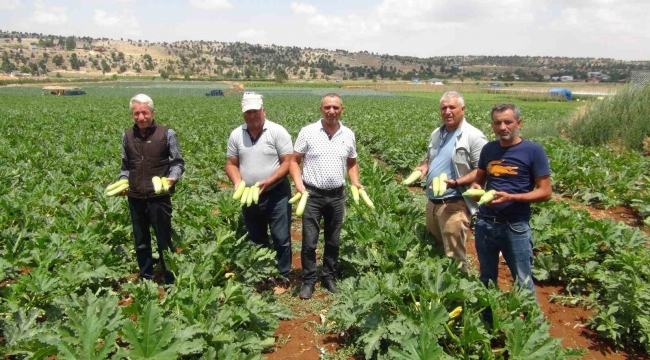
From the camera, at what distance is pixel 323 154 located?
443 cm

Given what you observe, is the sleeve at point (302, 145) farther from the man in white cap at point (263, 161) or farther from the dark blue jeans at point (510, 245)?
the dark blue jeans at point (510, 245)

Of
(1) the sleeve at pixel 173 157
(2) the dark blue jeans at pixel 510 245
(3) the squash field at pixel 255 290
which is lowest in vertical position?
(3) the squash field at pixel 255 290

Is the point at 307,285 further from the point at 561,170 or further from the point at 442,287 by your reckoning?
the point at 561,170

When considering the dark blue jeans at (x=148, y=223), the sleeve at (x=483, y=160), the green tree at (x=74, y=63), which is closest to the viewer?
the sleeve at (x=483, y=160)

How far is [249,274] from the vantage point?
4.67 m

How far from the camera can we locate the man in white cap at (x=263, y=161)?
454 cm

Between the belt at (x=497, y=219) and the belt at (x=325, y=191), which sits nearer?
the belt at (x=497, y=219)

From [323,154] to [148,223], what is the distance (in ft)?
6.85

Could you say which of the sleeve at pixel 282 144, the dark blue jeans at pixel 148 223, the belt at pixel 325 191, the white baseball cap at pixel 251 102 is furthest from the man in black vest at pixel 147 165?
the belt at pixel 325 191

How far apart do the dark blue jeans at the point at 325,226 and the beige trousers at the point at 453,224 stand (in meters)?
1.00

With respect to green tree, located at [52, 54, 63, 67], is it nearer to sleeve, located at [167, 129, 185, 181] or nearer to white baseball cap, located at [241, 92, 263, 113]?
sleeve, located at [167, 129, 185, 181]

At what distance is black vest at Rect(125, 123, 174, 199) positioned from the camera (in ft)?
14.3

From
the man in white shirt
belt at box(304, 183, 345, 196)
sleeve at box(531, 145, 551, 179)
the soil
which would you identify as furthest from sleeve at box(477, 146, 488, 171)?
the soil

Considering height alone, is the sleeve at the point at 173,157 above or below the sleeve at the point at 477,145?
below
